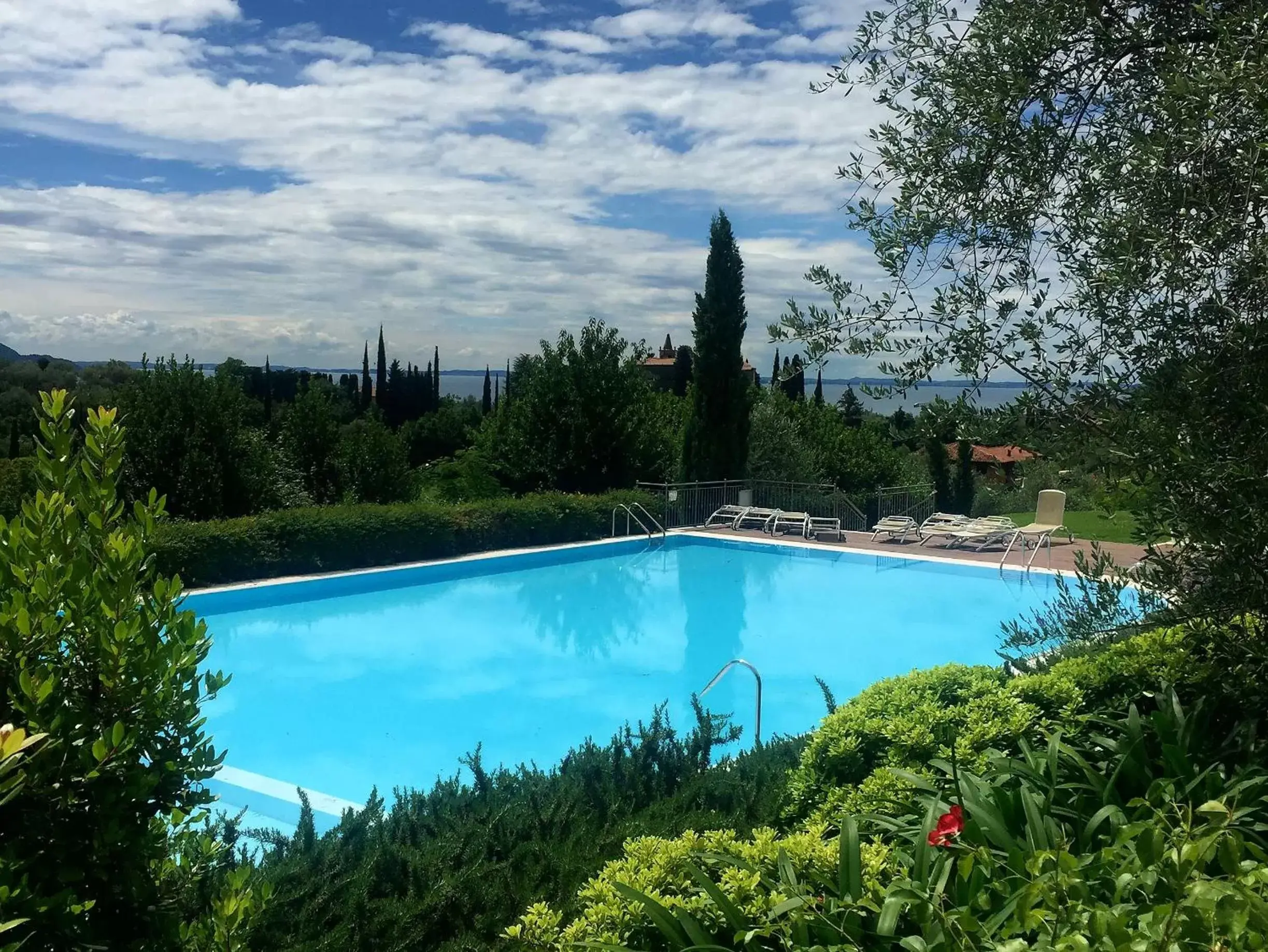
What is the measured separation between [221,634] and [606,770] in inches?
367

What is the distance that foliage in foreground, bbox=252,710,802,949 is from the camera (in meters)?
3.57

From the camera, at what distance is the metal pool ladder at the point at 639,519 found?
19.8m

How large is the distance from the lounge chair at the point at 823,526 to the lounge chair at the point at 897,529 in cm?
78

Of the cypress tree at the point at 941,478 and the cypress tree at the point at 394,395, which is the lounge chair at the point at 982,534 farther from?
the cypress tree at the point at 394,395

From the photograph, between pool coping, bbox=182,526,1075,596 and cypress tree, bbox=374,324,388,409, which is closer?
pool coping, bbox=182,526,1075,596

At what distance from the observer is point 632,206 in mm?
20500

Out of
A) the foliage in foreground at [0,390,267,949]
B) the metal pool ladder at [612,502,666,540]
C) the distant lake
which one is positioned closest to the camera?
the foliage in foreground at [0,390,267,949]

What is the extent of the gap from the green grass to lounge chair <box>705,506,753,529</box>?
670 centimetres

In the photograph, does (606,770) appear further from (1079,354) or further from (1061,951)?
(1061,951)

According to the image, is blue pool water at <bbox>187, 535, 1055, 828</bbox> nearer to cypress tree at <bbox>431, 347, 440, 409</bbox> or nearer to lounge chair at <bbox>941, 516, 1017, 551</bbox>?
lounge chair at <bbox>941, 516, 1017, 551</bbox>

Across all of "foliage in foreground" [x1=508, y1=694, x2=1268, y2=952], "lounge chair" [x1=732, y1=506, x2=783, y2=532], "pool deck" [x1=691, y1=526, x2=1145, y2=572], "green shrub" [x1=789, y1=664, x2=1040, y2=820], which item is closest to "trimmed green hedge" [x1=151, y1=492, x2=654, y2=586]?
"lounge chair" [x1=732, y1=506, x2=783, y2=532]

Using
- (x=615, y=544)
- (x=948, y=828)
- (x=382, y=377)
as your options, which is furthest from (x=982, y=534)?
(x=382, y=377)

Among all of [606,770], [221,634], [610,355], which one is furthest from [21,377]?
[606,770]

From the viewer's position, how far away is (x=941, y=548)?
1878 cm
